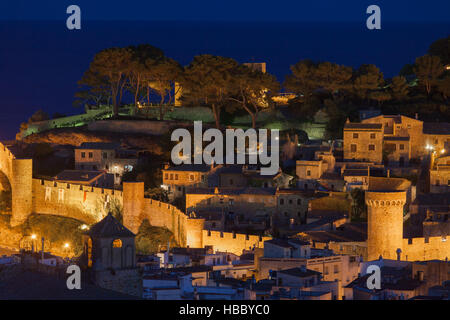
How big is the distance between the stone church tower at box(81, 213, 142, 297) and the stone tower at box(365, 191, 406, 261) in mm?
6504

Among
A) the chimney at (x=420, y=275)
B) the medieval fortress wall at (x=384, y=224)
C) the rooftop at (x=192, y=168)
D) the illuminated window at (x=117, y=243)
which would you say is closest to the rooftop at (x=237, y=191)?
the rooftop at (x=192, y=168)

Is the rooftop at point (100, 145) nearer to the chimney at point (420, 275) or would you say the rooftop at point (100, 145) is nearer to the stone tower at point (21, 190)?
the stone tower at point (21, 190)

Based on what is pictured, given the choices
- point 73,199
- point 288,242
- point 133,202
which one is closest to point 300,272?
point 288,242

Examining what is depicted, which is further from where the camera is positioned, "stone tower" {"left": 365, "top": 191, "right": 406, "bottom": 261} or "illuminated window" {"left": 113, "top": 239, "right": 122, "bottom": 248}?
"stone tower" {"left": 365, "top": 191, "right": 406, "bottom": 261}

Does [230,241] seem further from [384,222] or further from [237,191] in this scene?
[384,222]

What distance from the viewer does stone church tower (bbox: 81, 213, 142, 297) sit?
65.5 feet

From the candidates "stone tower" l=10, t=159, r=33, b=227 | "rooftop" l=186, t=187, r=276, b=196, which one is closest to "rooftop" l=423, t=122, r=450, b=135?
"rooftop" l=186, t=187, r=276, b=196

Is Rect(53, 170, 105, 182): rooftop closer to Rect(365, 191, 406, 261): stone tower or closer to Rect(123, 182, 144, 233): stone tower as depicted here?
Rect(123, 182, 144, 233): stone tower

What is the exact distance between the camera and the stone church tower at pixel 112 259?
65.5 ft

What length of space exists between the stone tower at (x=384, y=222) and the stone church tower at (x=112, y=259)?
21.3ft

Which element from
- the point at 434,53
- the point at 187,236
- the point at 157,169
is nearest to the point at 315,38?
the point at 434,53

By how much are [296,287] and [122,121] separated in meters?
19.9

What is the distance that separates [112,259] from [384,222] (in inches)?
282

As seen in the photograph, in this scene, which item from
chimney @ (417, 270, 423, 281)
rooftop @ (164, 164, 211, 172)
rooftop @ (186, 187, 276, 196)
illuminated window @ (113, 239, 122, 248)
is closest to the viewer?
illuminated window @ (113, 239, 122, 248)
